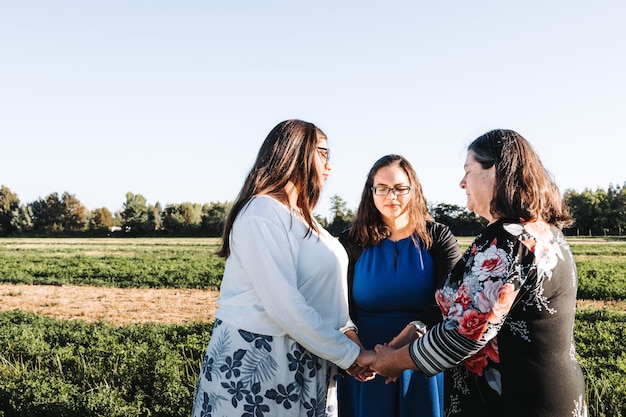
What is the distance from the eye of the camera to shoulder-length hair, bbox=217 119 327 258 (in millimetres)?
2311

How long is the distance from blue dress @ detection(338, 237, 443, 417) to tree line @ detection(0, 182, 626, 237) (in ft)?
198

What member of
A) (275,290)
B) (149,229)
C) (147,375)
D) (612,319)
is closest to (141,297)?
(147,375)

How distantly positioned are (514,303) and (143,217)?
86838 millimetres

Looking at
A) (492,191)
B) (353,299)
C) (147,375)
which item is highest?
(492,191)

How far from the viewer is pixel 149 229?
82.4 metres

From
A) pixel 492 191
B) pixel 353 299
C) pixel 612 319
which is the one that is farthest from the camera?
pixel 612 319

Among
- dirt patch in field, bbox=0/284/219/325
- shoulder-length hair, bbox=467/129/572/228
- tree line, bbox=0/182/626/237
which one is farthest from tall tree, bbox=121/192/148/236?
shoulder-length hair, bbox=467/129/572/228

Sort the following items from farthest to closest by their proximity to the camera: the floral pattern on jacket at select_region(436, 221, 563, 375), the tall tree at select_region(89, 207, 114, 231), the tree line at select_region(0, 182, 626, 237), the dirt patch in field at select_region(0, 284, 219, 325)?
the tall tree at select_region(89, 207, 114, 231), the tree line at select_region(0, 182, 626, 237), the dirt patch in field at select_region(0, 284, 219, 325), the floral pattern on jacket at select_region(436, 221, 563, 375)

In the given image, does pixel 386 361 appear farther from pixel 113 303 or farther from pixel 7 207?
pixel 7 207

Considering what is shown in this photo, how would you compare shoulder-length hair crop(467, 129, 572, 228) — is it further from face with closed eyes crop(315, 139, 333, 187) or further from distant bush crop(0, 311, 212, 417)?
distant bush crop(0, 311, 212, 417)

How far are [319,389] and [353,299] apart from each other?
3.44ft

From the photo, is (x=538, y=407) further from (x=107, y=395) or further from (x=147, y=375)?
(x=147, y=375)

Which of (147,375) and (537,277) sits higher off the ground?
(537,277)

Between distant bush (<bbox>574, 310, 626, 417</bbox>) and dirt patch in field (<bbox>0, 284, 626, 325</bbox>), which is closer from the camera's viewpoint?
distant bush (<bbox>574, 310, 626, 417</bbox>)
